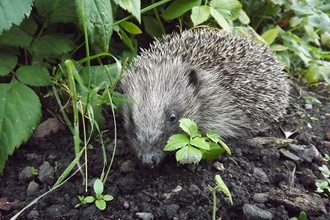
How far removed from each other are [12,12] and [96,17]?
336 mm

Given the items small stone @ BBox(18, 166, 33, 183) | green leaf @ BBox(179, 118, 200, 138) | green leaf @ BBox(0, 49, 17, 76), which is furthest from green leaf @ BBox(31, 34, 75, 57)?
green leaf @ BBox(179, 118, 200, 138)

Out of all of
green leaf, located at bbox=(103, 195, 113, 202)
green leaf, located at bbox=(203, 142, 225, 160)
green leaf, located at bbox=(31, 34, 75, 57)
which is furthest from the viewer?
green leaf, located at bbox=(31, 34, 75, 57)

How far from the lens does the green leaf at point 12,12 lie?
197cm

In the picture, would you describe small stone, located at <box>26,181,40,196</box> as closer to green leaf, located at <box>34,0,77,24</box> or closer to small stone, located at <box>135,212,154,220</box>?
small stone, located at <box>135,212,154,220</box>

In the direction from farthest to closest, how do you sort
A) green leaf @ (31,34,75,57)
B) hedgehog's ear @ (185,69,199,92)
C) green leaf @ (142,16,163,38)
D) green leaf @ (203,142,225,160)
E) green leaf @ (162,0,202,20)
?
green leaf @ (142,16,163,38)
green leaf @ (162,0,202,20)
hedgehog's ear @ (185,69,199,92)
green leaf @ (31,34,75,57)
green leaf @ (203,142,225,160)

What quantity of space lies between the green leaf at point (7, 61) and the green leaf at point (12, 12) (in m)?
0.34

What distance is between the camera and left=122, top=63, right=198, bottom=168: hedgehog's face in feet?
7.32

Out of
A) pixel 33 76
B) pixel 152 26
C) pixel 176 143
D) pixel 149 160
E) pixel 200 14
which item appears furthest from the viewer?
pixel 152 26

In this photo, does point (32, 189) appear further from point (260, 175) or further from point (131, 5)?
point (260, 175)

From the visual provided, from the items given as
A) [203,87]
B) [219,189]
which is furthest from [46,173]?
[203,87]

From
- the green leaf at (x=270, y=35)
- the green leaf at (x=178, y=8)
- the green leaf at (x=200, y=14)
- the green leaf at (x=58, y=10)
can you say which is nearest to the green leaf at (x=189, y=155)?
the green leaf at (x=58, y=10)

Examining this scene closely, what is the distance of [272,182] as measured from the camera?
2232 mm

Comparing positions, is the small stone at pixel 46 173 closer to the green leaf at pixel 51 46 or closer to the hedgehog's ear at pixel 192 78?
the green leaf at pixel 51 46

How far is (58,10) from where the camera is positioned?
7.57ft
